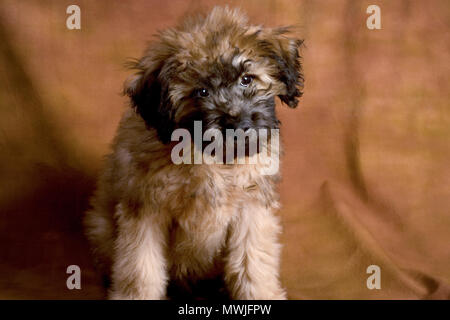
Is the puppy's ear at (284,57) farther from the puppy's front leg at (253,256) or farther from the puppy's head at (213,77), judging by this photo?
the puppy's front leg at (253,256)

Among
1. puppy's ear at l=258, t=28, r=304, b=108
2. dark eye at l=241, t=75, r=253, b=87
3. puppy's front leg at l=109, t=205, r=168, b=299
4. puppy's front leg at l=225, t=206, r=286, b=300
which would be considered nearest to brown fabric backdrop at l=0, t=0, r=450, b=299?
puppy's front leg at l=225, t=206, r=286, b=300

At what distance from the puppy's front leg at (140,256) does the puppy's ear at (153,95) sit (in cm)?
43

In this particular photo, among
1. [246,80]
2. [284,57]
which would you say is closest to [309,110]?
[284,57]

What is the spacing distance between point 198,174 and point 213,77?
45 centimetres

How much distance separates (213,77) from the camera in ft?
8.62

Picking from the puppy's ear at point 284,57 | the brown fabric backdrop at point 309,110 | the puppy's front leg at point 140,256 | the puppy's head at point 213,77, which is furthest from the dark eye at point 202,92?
the brown fabric backdrop at point 309,110

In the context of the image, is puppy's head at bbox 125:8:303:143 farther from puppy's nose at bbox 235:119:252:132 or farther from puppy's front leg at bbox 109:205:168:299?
Result: puppy's front leg at bbox 109:205:168:299

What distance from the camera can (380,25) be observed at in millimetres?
4016

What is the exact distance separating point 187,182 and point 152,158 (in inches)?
7.2

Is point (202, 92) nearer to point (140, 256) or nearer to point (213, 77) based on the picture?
point (213, 77)

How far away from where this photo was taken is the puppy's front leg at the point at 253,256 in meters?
3.02

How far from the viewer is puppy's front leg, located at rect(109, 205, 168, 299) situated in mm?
2936

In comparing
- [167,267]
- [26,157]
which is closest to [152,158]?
[167,267]

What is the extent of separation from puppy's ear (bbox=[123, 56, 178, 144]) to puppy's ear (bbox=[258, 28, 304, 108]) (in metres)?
0.45
